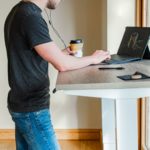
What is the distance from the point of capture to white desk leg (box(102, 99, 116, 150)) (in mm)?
1902

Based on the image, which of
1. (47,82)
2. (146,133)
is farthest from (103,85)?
(146,133)

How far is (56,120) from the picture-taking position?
126 inches

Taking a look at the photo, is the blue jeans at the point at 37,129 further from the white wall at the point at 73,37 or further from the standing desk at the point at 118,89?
the white wall at the point at 73,37

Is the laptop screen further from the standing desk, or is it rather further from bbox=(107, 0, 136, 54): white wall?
bbox=(107, 0, 136, 54): white wall

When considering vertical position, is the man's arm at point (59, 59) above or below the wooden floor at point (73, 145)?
above

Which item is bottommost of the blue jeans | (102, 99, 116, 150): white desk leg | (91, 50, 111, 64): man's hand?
(102, 99, 116, 150): white desk leg

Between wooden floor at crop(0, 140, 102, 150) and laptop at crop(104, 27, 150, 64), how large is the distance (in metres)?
1.33

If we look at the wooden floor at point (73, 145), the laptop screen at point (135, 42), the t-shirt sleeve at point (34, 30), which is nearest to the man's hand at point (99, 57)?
the laptop screen at point (135, 42)

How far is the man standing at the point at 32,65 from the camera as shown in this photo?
1444 millimetres

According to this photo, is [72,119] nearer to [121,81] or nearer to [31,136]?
[31,136]

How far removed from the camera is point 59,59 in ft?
4.87

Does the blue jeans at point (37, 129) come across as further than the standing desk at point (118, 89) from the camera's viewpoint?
Yes

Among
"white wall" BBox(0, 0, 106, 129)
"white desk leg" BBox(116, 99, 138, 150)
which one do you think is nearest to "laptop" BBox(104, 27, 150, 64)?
"white desk leg" BBox(116, 99, 138, 150)

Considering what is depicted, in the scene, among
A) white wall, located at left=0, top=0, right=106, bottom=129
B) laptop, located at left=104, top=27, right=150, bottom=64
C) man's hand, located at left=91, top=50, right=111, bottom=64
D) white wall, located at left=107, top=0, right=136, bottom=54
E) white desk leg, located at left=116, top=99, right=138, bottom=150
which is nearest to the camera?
white desk leg, located at left=116, top=99, right=138, bottom=150
